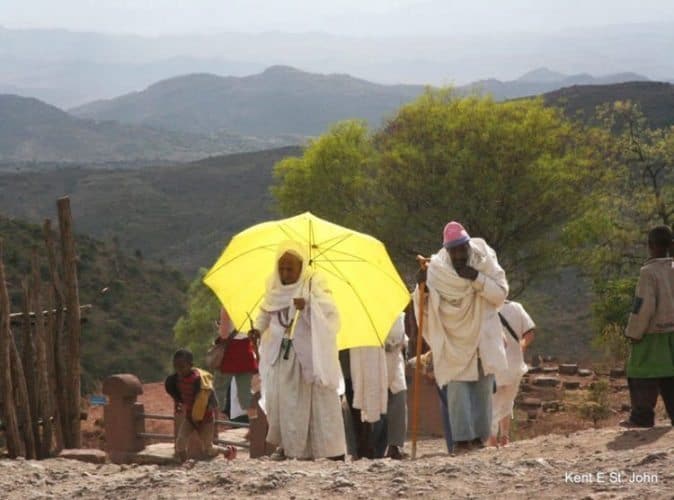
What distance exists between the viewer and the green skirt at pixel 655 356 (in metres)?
8.41

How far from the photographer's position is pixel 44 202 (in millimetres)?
95875

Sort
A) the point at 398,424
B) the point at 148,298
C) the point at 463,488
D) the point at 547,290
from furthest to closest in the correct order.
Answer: the point at 547,290 → the point at 148,298 → the point at 398,424 → the point at 463,488

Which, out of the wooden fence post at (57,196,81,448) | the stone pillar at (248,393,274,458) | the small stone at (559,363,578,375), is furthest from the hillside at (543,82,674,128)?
the wooden fence post at (57,196,81,448)

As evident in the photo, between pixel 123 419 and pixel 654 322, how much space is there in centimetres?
627

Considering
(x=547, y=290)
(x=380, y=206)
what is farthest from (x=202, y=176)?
(x=380, y=206)

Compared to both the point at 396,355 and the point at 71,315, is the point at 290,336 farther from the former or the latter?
the point at 71,315

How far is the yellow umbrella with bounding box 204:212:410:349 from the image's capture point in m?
8.70


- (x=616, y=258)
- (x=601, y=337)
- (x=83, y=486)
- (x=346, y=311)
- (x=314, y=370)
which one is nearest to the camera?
(x=83, y=486)

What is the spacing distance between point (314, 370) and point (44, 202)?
91.0 meters

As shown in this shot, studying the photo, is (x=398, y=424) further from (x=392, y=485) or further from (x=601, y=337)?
(x=601, y=337)

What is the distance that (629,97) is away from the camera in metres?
88.8

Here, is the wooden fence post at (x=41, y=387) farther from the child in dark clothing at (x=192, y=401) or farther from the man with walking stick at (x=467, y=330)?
the man with walking stick at (x=467, y=330)

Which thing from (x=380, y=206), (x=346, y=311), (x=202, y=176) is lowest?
(x=346, y=311)

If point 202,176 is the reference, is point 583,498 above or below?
below
